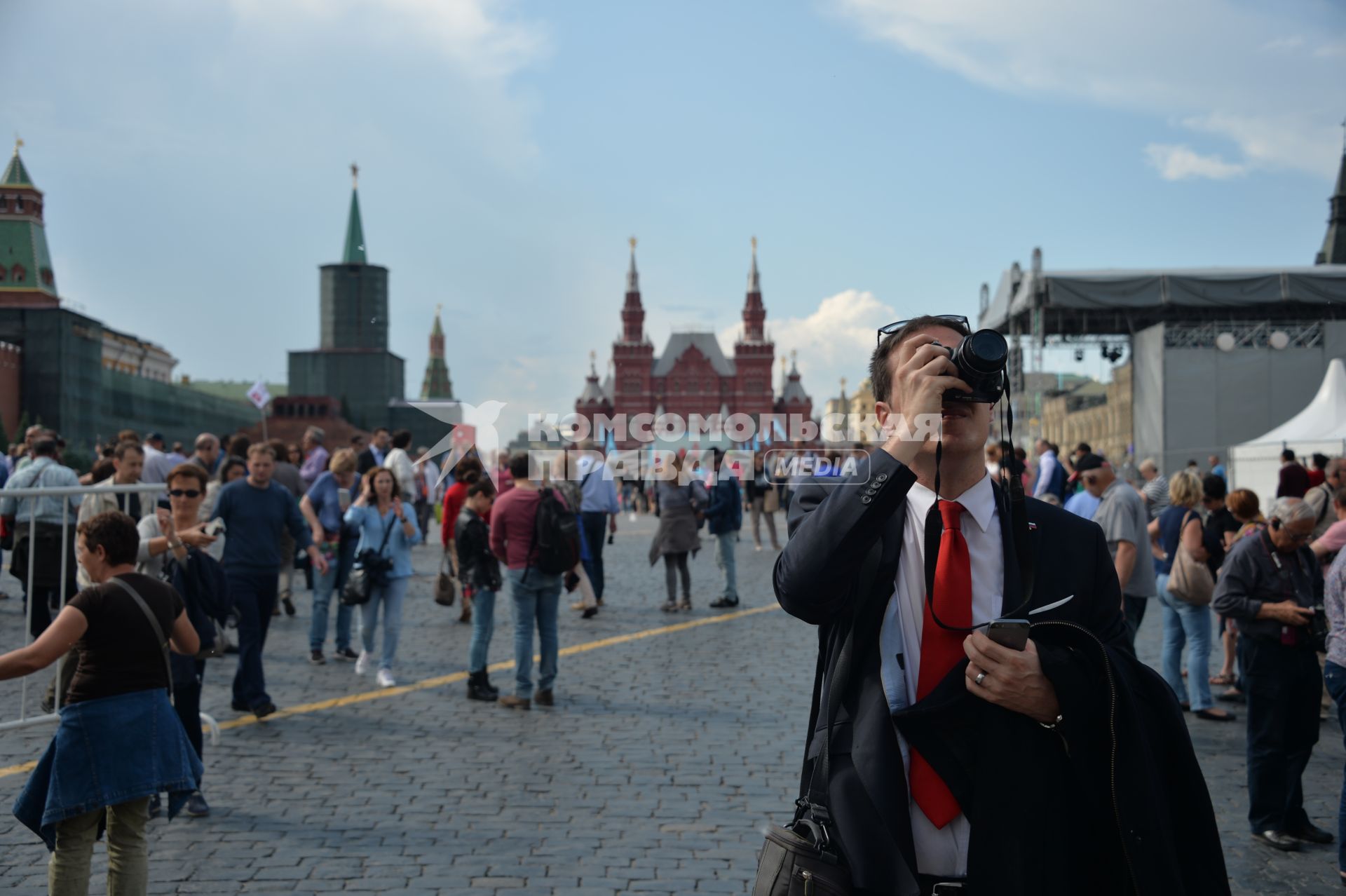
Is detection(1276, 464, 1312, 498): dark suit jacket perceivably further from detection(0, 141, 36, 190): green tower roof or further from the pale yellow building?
detection(0, 141, 36, 190): green tower roof

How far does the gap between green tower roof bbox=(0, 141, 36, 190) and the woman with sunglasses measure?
96442 mm

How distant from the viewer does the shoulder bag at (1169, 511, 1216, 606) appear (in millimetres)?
6961

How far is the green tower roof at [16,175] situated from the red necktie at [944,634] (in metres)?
101

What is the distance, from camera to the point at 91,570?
152 inches

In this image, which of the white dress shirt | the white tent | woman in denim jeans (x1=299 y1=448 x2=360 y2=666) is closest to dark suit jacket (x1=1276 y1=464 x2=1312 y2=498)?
woman in denim jeans (x1=299 y1=448 x2=360 y2=666)

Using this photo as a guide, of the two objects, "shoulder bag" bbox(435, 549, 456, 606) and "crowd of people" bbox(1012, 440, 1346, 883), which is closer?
"crowd of people" bbox(1012, 440, 1346, 883)

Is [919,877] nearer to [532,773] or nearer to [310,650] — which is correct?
[532,773]

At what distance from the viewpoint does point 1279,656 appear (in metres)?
5.05

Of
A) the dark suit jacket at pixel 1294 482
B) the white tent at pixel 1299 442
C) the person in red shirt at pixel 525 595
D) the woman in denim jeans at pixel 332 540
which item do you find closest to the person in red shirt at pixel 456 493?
the woman in denim jeans at pixel 332 540

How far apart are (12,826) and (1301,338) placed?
37.2m

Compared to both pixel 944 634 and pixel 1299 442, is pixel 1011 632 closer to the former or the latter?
pixel 944 634

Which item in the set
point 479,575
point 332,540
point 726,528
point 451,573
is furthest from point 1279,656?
point 451,573

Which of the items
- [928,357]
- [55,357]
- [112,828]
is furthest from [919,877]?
[55,357]

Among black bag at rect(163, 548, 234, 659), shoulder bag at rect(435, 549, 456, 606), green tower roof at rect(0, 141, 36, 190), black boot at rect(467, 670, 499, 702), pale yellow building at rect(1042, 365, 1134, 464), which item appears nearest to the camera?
black bag at rect(163, 548, 234, 659)
